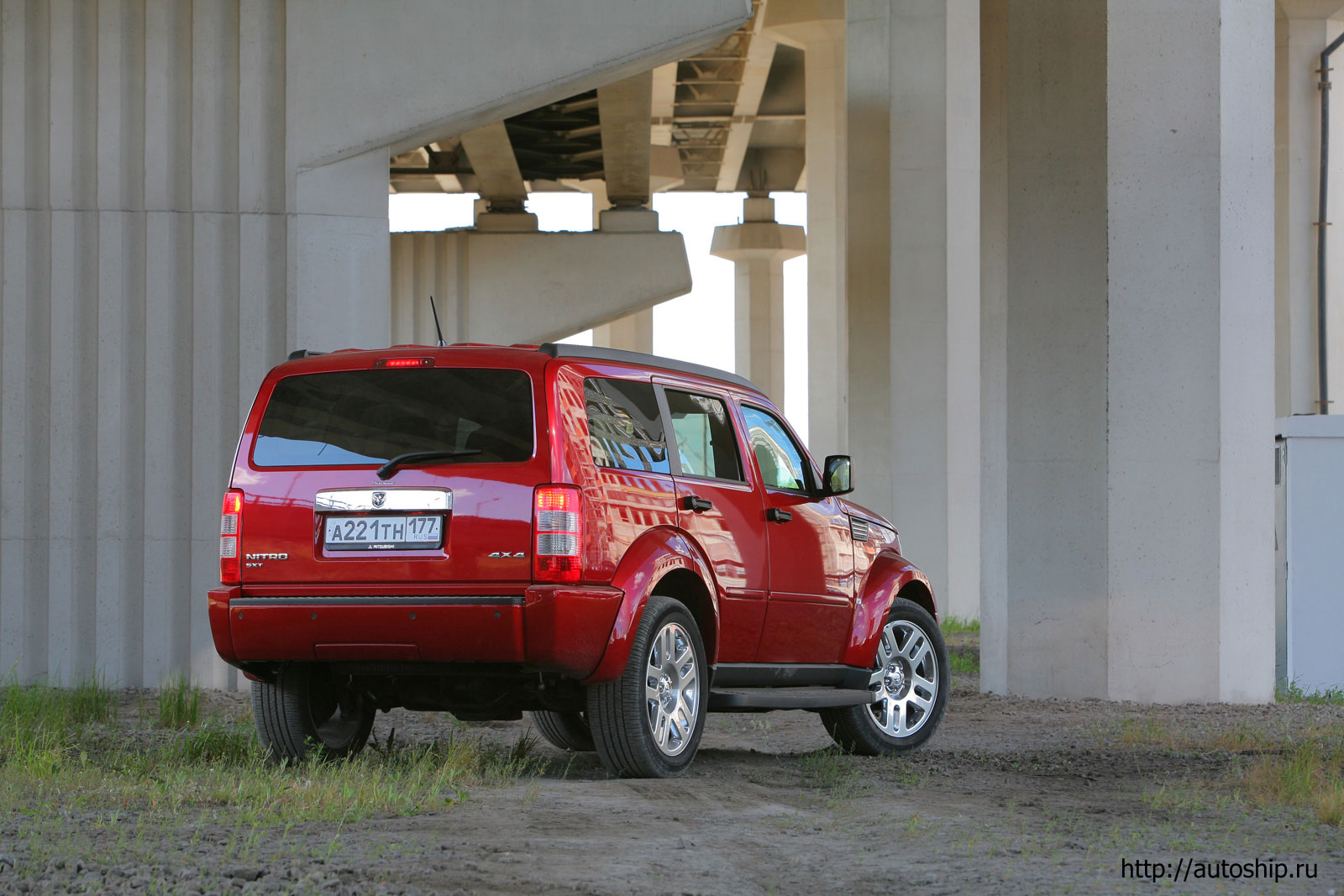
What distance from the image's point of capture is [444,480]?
19.8 ft

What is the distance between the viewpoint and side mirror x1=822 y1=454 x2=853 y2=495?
24.8ft

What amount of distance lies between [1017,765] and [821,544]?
52.6 inches

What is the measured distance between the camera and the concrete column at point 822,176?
98.5 feet

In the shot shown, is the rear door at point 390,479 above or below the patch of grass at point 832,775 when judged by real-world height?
above

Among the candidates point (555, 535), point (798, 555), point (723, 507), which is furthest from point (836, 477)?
point (555, 535)

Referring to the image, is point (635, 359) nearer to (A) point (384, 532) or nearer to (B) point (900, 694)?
(A) point (384, 532)

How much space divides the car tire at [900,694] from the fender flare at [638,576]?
1.62m

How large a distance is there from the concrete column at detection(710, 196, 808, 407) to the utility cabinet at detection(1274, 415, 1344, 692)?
1418 inches

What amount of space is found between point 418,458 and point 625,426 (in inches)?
35.0

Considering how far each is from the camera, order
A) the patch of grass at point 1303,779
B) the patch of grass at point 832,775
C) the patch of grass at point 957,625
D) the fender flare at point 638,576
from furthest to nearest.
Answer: the patch of grass at point 957,625 → the patch of grass at point 832,775 → the fender flare at point 638,576 → the patch of grass at point 1303,779

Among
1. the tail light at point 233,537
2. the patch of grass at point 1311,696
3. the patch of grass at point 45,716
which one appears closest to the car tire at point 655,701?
the tail light at point 233,537

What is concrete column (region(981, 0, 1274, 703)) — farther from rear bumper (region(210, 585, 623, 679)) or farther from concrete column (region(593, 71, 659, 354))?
concrete column (region(593, 71, 659, 354))

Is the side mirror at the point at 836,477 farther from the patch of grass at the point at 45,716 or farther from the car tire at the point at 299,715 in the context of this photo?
the patch of grass at the point at 45,716

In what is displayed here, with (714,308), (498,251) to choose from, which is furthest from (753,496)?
(714,308)
